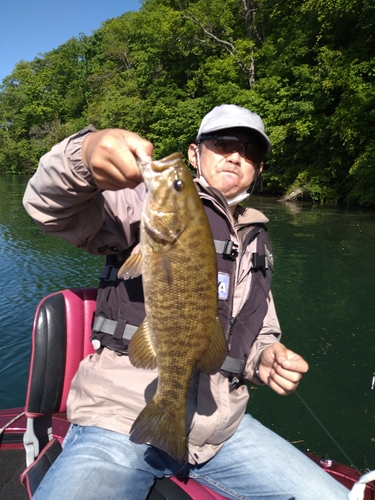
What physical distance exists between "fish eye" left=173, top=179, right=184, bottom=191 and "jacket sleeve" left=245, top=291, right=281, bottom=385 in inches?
58.4

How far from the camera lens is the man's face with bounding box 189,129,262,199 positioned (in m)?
2.89

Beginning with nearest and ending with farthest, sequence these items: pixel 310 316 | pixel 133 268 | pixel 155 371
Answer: pixel 133 268 → pixel 155 371 → pixel 310 316

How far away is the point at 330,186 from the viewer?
943 inches

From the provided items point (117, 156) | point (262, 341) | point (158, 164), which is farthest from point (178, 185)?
point (262, 341)

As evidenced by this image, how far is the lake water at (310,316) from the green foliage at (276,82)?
306 inches

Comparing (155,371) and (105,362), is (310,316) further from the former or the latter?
(105,362)

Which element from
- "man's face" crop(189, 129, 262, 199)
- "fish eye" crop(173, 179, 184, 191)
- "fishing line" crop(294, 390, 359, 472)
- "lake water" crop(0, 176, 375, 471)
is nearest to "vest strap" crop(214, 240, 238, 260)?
"man's face" crop(189, 129, 262, 199)

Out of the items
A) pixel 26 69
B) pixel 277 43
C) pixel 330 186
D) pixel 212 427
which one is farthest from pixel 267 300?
pixel 26 69

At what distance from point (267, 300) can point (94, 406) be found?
56.1 inches

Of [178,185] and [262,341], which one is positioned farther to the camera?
[262,341]

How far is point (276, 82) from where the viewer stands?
987 inches

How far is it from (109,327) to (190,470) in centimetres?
107

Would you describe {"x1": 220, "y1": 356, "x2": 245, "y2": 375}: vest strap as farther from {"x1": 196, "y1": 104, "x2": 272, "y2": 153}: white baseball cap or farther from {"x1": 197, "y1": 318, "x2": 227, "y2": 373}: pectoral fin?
{"x1": 196, "y1": 104, "x2": 272, "y2": 153}: white baseball cap

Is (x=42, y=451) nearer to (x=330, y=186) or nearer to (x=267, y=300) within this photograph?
(x=267, y=300)
